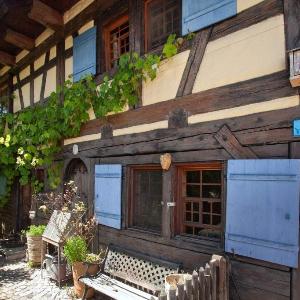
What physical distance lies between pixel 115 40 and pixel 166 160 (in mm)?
2859

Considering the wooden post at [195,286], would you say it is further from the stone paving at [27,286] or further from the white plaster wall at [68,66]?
the white plaster wall at [68,66]

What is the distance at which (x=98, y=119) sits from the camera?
631 cm

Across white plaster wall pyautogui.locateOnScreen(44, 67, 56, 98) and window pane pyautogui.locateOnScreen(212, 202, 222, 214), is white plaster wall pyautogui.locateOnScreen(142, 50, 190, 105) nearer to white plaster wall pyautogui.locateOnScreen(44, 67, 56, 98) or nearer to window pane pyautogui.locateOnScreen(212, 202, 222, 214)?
window pane pyautogui.locateOnScreen(212, 202, 222, 214)

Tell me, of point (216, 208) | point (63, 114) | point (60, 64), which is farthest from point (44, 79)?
point (216, 208)

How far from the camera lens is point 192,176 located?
188 inches

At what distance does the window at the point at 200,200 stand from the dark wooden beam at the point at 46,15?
481 cm

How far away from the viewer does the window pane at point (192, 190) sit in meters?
4.68

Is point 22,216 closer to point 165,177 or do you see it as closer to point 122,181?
point 122,181

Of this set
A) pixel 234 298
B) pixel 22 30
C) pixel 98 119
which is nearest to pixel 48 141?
pixel 98 119

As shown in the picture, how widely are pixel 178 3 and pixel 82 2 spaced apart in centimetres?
285

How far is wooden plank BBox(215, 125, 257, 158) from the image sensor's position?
12.7ft

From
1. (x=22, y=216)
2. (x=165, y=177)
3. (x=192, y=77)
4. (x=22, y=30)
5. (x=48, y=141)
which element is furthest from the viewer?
(x=22, y=216)

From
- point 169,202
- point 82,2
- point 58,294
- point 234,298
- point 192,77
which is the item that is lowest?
point 58,294

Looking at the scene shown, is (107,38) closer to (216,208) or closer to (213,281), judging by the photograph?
(216,208)
